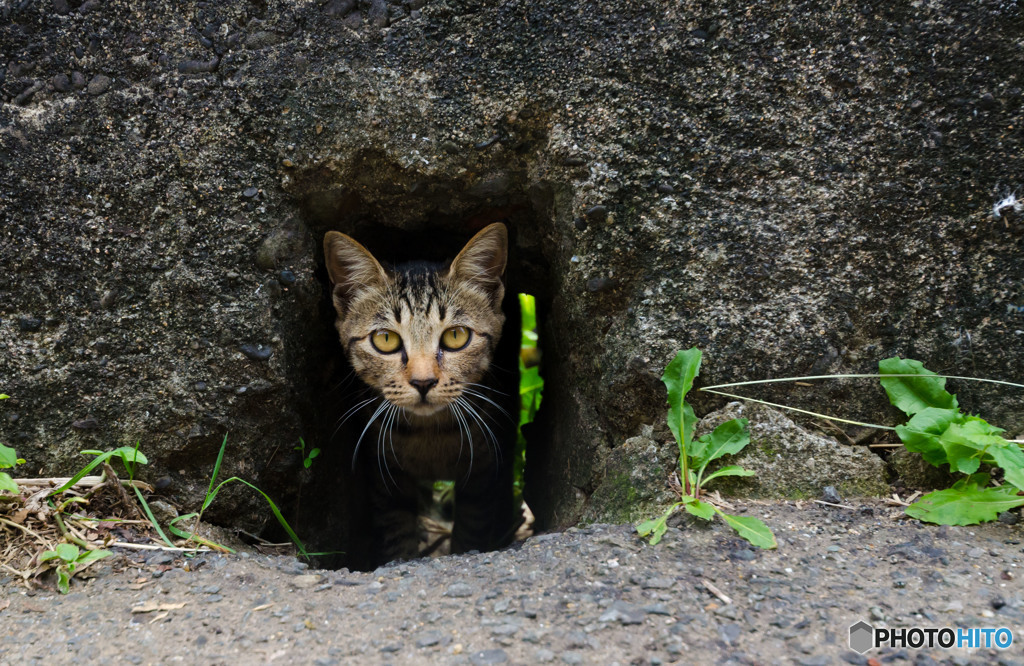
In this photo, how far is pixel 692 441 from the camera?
6.97 ft

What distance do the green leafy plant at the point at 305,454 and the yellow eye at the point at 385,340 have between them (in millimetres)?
541

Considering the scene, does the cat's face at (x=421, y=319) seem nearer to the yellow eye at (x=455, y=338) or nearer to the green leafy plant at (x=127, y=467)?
the yellow eye at (x=455, y=338)

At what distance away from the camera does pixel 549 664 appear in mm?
1389

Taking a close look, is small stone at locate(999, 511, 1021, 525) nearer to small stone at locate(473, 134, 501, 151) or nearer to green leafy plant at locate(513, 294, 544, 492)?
small stone at locate(473, 134, 501, 151)

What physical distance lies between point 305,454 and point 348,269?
0.86m

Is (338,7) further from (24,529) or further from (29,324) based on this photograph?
(24,529)

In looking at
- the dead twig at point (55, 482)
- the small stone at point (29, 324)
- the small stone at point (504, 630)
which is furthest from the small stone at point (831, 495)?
the small stone at point (29, 324)

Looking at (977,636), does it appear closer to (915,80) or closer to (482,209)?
(915,80)

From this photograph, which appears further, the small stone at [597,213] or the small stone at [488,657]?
the small stone at [597,213]

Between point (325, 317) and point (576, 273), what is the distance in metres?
1.35

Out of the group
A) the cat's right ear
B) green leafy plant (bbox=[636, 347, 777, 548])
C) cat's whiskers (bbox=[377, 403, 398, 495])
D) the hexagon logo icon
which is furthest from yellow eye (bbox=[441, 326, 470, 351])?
the hexagon logo icon

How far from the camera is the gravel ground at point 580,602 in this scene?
4.74 feet

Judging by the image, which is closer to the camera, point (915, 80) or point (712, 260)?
point (915, 80)

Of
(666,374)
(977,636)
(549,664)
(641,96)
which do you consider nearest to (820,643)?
(977,636)
